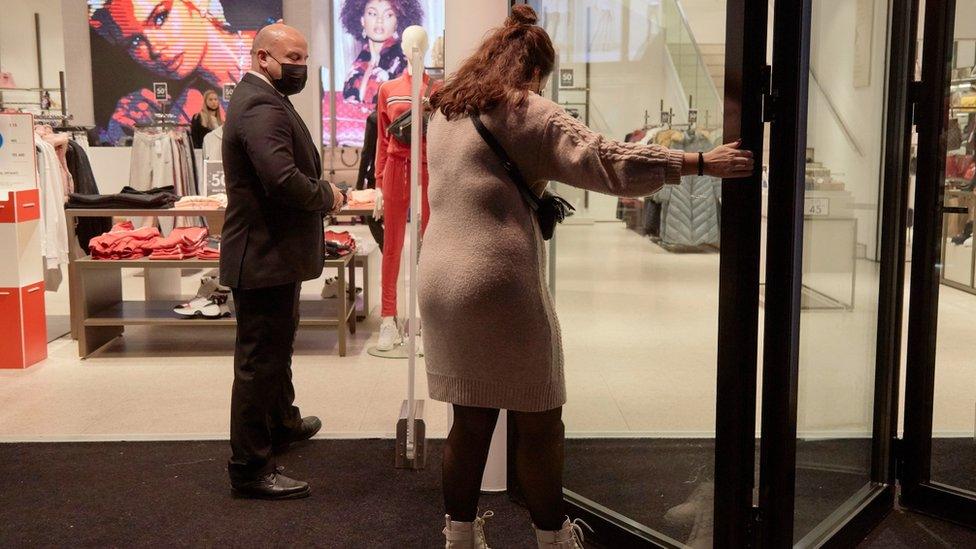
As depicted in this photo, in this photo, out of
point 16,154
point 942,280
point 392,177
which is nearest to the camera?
point 942,280

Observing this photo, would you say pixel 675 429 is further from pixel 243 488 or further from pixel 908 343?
pixel 243 488

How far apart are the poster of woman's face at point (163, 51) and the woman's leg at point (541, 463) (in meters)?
11.4

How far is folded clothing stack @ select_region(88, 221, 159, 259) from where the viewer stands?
16.8ft

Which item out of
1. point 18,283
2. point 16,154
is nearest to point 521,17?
point 18,283

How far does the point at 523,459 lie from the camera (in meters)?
2.20

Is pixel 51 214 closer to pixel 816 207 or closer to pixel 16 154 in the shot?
pixel 16 154

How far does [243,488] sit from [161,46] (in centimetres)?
1109

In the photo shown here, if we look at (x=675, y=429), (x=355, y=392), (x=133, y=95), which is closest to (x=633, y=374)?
(x=675, y=429)

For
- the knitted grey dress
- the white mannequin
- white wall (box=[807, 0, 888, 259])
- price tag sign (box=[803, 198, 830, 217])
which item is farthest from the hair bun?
the white mannequin

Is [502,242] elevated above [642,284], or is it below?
above

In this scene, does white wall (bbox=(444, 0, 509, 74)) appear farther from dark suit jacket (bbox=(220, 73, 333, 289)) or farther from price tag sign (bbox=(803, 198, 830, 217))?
price tag sign (bbox=(803, 198, 830, 217))

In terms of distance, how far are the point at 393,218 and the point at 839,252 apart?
3.15m

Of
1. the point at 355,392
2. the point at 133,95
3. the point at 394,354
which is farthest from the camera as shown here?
the point at 133,95

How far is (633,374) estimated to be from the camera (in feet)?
8.40
